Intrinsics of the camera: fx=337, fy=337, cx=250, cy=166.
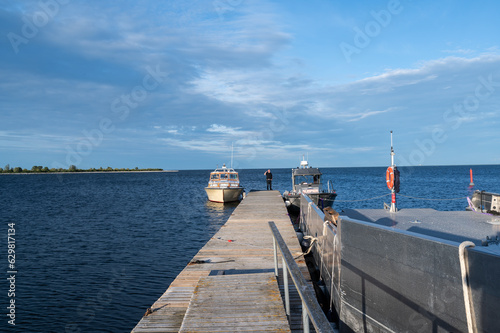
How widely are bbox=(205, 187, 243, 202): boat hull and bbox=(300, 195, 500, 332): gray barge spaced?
82.9 ft

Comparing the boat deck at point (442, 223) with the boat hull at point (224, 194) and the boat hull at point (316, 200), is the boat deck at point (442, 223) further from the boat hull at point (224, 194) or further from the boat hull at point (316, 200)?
the boat hull at point (224, 194)

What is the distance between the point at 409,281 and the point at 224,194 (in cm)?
2841

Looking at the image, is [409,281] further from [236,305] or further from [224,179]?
[224,179]

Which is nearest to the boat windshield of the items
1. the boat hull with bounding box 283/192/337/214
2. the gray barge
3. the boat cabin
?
the boat hull with bounding box 283/192/337/214

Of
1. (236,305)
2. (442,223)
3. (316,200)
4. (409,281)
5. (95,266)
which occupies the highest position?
(409,281)

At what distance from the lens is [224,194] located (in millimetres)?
32250

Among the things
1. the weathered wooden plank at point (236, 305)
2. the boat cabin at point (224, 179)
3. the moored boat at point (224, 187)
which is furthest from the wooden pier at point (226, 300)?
the boat cabin at point (224, 179)

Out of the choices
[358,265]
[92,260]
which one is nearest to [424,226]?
[358,265]

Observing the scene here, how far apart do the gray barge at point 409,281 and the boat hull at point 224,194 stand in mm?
25281

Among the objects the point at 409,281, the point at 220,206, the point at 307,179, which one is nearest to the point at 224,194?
the point at 220,206

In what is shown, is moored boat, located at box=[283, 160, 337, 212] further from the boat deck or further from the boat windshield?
the boat deck

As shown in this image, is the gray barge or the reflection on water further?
the reflection on water

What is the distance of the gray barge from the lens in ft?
10.5

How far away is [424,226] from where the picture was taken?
9289 millimetres
